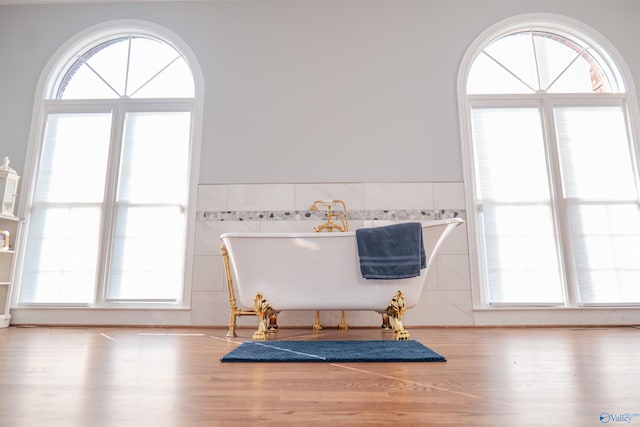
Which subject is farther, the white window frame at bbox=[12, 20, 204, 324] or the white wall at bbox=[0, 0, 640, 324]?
the white wall at bbox=[0, 0, 640, 324]

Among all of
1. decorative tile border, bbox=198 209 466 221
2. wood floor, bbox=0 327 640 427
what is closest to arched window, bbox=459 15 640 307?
decorative tile border, bbox=198 209 466 221

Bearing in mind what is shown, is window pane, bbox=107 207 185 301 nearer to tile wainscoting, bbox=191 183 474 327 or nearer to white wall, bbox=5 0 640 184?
tile wainscoting, bbox=191 183 474 327

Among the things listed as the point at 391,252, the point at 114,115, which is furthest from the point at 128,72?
the point at 391,252

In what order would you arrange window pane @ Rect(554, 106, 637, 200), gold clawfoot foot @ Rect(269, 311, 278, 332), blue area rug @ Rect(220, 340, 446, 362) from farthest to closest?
window pane @ Rect(554, 106, 637, 200)
gold clawfoot foot @ Rect(269, 311, 278, 332)
blue area rug @ Rect(220, 340, 446, 362)

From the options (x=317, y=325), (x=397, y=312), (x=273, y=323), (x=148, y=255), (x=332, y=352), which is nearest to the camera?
(x=332, y=352)

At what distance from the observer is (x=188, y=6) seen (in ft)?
11.9

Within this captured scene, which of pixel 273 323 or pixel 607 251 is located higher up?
pixel 607 251

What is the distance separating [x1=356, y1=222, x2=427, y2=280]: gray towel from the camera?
2.30 meters

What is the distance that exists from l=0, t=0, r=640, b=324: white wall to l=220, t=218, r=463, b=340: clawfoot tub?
898 mm

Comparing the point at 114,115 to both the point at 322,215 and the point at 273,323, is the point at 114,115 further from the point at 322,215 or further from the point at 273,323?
the point at 273,323

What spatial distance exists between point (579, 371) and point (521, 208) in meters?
2.11

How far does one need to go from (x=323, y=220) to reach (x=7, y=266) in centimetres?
264

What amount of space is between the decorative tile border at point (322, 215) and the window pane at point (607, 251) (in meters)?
1.01

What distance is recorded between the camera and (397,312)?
229 cm
